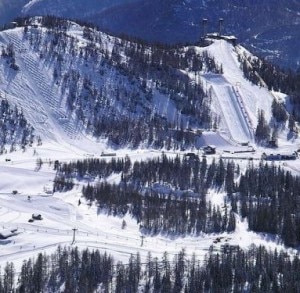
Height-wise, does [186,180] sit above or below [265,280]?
above

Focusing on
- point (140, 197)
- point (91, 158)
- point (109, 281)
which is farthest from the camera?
point (91, 158)

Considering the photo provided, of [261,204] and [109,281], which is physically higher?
[261,204]

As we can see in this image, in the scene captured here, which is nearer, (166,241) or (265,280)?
(265,280)

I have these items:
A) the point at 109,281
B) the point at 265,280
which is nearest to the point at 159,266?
the point at 109,281

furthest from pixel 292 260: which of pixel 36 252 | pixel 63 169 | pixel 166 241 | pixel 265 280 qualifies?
pixel 63 169

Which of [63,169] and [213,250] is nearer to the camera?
[213,250]

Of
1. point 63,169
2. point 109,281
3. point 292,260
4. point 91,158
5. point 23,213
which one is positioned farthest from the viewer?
point 91,158

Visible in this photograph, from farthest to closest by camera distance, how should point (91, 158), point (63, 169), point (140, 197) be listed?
point (91, 158) → point (63, 169) → point (140, 197)

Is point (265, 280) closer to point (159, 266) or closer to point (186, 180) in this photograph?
point (159, 266)

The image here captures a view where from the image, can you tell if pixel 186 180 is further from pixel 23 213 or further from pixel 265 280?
pixel 265 280
